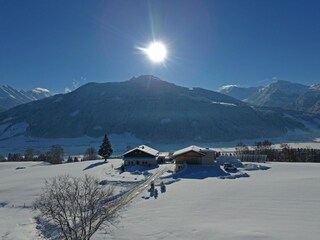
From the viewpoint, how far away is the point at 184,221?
29375 mm

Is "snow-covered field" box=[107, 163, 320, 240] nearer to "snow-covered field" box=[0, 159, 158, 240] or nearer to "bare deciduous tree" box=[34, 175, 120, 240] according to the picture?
"bare deciduous tree" box=[34, 175, 120, 240]

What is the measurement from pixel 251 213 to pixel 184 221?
6.34 meters

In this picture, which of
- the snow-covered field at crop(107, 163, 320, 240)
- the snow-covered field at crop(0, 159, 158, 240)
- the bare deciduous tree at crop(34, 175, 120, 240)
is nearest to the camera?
the bare deciduous tree at crop(34, 175, 120, 240)

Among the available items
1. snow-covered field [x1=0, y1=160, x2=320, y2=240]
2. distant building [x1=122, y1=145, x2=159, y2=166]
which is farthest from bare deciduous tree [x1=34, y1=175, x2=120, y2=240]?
distant building [x1=122, y1=145, x2=159, y2=166]

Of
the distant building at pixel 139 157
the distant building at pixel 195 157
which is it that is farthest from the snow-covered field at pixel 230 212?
the distant building at pixel 139 157

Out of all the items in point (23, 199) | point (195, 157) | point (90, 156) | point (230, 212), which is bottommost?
point (23, 199)

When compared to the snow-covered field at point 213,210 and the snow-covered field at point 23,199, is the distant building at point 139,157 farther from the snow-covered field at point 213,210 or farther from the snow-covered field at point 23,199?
the snow-covered field at point 213,210

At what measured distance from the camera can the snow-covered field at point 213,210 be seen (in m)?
26.0

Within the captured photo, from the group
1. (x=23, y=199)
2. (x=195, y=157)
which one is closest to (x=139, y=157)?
(x=195, y=157)

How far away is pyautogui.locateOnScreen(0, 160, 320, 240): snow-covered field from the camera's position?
2595cm

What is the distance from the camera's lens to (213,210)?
3228 centimetres

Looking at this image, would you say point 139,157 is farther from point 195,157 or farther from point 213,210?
point 213,210

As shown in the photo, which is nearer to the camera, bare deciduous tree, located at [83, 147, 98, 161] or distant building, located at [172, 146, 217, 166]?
distant building, located at [172, 146, 217, 166]

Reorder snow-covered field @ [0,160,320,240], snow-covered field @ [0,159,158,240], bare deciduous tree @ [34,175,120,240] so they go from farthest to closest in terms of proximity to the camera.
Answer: snow-covered field @ [0,159,158,240] < snow-covered field @ [0,160,320,240] < bare deciduous tree @ [34,175,120,240]
